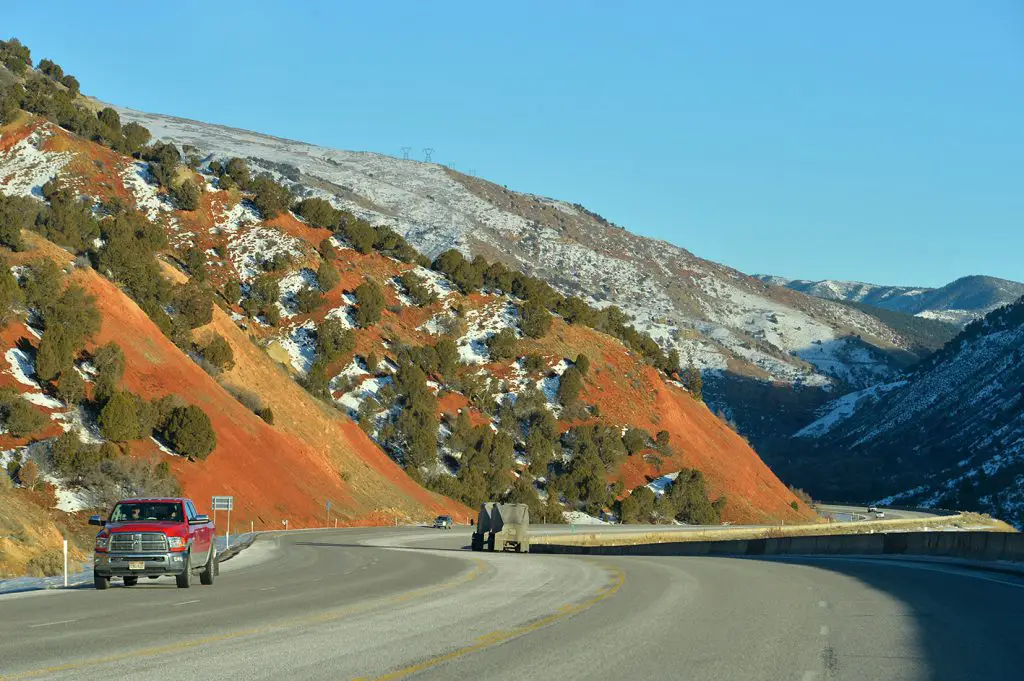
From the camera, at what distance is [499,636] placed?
15.1 m

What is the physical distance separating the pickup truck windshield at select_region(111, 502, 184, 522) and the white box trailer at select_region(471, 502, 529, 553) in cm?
2507

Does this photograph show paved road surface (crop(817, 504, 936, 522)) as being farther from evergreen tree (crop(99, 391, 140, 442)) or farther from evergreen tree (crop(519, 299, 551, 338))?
evergreen tree (crop(99, 391, 140, 442))

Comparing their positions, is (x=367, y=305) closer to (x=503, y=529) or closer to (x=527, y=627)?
(x=503, y=529)

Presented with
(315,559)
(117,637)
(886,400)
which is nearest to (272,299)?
(315,559)

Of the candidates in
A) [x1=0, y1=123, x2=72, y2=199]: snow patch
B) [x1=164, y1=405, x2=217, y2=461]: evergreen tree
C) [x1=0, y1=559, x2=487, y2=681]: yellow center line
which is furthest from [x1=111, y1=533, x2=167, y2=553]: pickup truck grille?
[x1=0, y1=123, x2=72, y2=199]: snow patch

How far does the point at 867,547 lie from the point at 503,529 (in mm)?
14402

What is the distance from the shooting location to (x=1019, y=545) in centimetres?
3331

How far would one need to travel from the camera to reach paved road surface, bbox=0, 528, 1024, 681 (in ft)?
40.4

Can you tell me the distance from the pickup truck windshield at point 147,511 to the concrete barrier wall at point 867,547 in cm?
2278

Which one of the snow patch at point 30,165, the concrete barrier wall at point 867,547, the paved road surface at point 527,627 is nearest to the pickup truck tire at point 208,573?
the paved road surface at point 527,627

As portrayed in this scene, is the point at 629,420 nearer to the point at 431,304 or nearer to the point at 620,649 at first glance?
the point at 431,304

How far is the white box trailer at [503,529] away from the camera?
49.2m

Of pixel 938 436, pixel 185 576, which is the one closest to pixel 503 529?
pixel 185 576

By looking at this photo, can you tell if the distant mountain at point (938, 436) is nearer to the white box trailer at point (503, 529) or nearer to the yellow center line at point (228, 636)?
the white box trailer at point (503, 529)
